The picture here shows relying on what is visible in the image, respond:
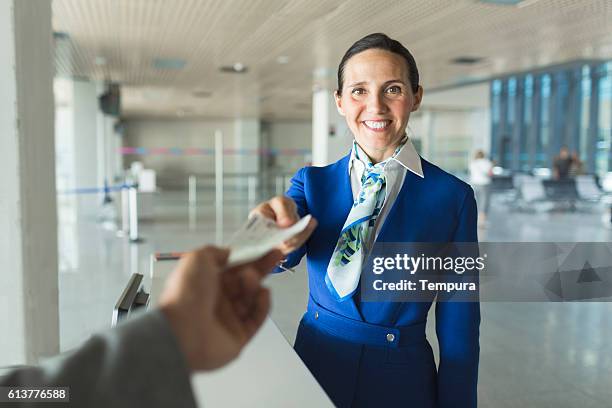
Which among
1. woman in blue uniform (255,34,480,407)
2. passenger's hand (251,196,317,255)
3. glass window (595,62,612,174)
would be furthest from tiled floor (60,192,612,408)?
glass window (595,62,612,174)

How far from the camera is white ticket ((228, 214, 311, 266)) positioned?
24.4 inches

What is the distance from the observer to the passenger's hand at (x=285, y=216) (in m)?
0.84

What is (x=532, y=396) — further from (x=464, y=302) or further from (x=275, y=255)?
(x=275, y=255)

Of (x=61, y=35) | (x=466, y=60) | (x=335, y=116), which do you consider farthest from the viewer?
(x=335, y=116)

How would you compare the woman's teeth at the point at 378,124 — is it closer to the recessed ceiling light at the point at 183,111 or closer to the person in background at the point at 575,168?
the person in background at the point at 575,168

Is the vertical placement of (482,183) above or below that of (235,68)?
below

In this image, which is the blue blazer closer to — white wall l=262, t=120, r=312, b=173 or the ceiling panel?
the ceiling panel

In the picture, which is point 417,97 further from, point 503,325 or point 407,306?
point 503,325

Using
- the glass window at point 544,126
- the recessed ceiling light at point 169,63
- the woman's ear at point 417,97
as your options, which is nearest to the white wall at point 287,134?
the glass window at point 544,126

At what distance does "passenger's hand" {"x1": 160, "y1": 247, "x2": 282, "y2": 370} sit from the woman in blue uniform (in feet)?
2.05

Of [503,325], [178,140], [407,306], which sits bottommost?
[503,325]

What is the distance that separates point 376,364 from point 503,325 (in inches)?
152

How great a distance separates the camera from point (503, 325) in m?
4.77

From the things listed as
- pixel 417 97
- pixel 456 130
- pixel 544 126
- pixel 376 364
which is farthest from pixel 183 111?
pixel 376 364
